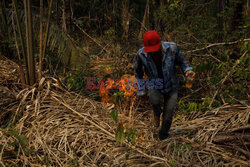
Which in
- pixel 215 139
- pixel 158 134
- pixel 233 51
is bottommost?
pixel 158 134

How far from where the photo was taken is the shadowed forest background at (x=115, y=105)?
2564 millimetres

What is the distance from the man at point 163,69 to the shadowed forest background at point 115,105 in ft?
1.47

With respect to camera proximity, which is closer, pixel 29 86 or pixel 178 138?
pixel 178 138

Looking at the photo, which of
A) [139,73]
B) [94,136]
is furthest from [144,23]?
[94,136]

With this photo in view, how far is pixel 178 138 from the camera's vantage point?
9.71ft

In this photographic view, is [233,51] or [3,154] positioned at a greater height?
[233,51]

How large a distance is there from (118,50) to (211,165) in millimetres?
3164

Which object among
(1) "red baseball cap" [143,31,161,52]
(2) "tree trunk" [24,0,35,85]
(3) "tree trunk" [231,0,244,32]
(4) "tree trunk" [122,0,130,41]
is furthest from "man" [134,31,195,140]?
(4) "tree trunk" [122,0,130,41]

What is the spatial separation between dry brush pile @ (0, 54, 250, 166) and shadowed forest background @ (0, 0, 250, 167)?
0.01m

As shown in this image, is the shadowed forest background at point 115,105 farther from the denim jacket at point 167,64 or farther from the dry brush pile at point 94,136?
the denim jacket at point 167,64

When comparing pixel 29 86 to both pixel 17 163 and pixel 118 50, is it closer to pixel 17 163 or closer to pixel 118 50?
pixel 17 163

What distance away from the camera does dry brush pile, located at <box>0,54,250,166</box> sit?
247 centimetres

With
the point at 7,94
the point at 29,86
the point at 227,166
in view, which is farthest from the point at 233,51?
the point at 7,94

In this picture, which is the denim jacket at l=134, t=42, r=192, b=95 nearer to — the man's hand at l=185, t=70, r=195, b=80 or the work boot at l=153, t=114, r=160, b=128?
the man's hand at l=185, t=70, r=195, b=80
